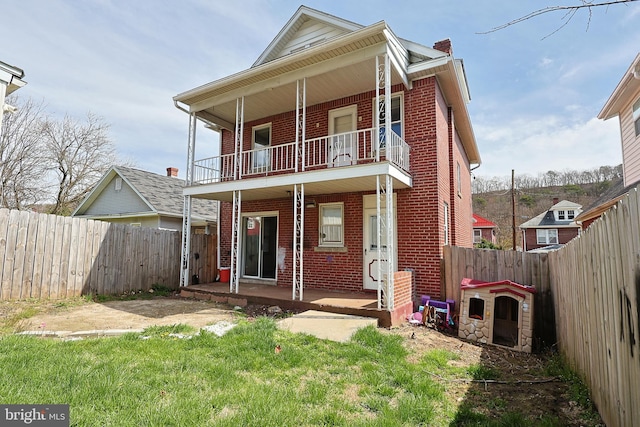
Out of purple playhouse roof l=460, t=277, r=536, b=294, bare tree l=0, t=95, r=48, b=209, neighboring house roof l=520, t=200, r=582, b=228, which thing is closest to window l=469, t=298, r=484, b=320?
purple playhouse roof l=460, t=277, r=536, b=294

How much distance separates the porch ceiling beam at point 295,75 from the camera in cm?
730

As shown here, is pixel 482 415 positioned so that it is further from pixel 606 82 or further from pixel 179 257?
pixel 179 257

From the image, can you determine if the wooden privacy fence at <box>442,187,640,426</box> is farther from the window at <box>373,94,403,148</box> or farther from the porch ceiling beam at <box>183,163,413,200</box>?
the window at <box>373,94,403,148</box>

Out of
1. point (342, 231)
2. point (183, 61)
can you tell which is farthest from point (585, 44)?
point (183, 61)

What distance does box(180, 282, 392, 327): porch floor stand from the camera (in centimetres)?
662

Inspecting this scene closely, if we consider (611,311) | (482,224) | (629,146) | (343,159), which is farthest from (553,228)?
(611,311)

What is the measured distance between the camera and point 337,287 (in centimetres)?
925

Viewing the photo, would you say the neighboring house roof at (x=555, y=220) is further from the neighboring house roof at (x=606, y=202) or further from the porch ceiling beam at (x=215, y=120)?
the porch ceiling beam at (x=215, y=120)

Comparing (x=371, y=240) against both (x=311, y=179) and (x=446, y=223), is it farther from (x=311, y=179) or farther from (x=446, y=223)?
(x=311, y=179)

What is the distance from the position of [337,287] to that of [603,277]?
6991 mm

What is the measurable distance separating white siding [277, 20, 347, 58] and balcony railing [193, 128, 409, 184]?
3443 millimetres

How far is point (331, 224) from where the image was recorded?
973 cm

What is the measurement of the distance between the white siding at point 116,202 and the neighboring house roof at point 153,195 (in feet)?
0.40

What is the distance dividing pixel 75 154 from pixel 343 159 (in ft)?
84.0
